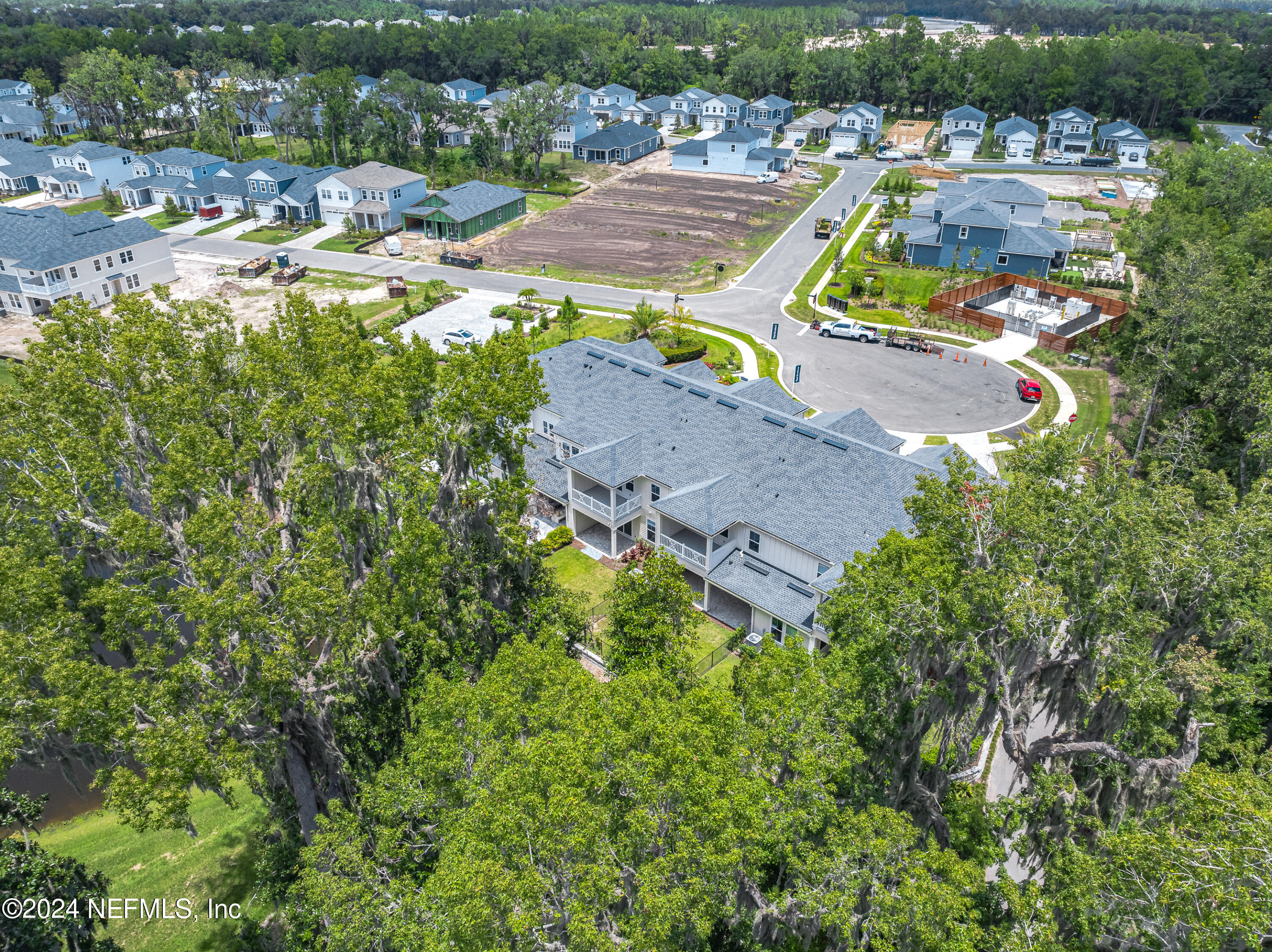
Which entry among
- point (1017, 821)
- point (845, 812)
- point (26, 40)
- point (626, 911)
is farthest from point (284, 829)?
point (26, 40)

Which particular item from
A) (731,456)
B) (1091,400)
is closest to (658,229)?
(1091,400)

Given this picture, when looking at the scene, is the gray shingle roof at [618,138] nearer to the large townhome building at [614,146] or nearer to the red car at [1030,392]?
the large townhome building at [614,146]

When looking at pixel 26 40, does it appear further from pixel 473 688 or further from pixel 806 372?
pixel 473 688

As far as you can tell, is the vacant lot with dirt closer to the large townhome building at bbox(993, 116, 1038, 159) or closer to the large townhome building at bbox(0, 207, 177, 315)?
the large townhome building at bbox(0, 207, 177, 315)

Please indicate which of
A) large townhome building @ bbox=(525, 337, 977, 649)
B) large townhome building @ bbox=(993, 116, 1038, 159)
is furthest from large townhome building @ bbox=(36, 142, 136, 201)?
large townhome building @ bbox=(993, 116, 1038, 159)

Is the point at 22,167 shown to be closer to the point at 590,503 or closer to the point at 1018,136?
the point at 590,503

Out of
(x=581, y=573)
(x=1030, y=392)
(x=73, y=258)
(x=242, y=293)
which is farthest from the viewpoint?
(x=242, y=293)
